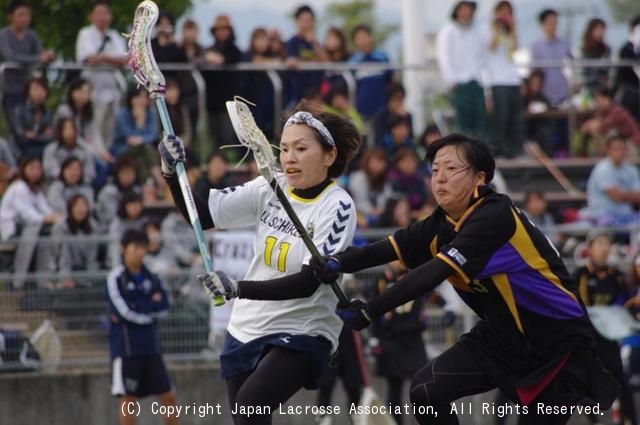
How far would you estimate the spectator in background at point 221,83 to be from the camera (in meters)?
15.3

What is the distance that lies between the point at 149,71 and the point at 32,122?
6.61 metres

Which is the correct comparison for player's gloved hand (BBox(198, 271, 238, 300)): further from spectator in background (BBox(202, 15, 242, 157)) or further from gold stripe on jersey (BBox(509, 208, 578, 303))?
spectator in background (BBox(202, 15, 242, 157))

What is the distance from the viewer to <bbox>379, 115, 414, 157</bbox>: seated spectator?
15422mm

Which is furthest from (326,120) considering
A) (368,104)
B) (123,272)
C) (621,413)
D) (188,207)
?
(368,104)

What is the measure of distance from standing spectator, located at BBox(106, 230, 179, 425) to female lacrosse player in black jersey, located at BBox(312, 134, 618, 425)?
4.89 metres

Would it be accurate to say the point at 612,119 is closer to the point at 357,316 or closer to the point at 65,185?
the point at 65,185

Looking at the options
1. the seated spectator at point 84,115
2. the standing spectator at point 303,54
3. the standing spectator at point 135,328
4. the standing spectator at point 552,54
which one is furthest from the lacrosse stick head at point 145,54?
the standing spectator at point 552,54

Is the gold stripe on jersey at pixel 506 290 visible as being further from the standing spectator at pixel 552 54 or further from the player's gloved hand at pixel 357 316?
the standing spectator at pixel 552 54

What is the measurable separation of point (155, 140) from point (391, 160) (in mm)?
2474

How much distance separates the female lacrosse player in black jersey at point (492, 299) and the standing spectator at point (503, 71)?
8728 millimetres

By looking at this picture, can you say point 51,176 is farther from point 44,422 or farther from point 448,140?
point 448,140

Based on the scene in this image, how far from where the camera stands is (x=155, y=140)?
1467 cm

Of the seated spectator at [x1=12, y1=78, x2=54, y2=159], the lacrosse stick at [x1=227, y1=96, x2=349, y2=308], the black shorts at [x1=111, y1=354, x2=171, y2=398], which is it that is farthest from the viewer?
the seated spectator at [x1=12, y1=78, x2=54, y2=159]

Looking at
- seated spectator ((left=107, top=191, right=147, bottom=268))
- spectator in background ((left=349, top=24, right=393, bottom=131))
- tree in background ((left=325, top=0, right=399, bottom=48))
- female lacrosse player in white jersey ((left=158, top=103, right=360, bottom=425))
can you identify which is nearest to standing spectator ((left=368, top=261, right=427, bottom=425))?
seated spectator ((left=107, top=191, right=147, bottom=268))
